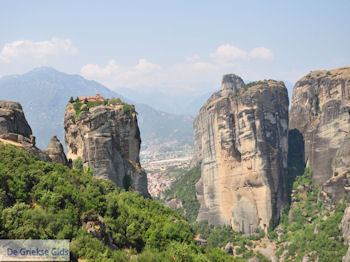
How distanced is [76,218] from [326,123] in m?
48.2

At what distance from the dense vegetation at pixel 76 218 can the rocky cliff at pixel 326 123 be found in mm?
33723

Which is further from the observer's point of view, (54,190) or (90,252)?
(54,190)

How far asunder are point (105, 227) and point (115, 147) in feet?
54.9

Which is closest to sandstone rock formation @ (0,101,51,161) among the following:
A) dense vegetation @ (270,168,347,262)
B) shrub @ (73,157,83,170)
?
shrub @ (73,157,83,170)

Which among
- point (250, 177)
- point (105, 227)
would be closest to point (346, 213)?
point (250, 177)

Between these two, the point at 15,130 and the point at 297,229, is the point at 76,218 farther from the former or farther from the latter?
the point at 297,229

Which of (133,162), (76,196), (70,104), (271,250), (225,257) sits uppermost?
(70,104)

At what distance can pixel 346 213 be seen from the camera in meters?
41.1

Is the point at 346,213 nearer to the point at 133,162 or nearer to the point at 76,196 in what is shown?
the point at 133,162

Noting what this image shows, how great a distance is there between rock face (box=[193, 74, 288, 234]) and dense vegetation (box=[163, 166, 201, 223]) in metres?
7.65

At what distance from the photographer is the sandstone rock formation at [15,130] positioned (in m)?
25.2

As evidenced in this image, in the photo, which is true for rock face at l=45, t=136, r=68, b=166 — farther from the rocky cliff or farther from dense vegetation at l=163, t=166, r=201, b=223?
dense vegetation at l=163, t=166, r=201, b=223

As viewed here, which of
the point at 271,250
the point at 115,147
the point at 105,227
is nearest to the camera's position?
the point at 105,227

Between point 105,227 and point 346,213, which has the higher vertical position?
point 105,227
